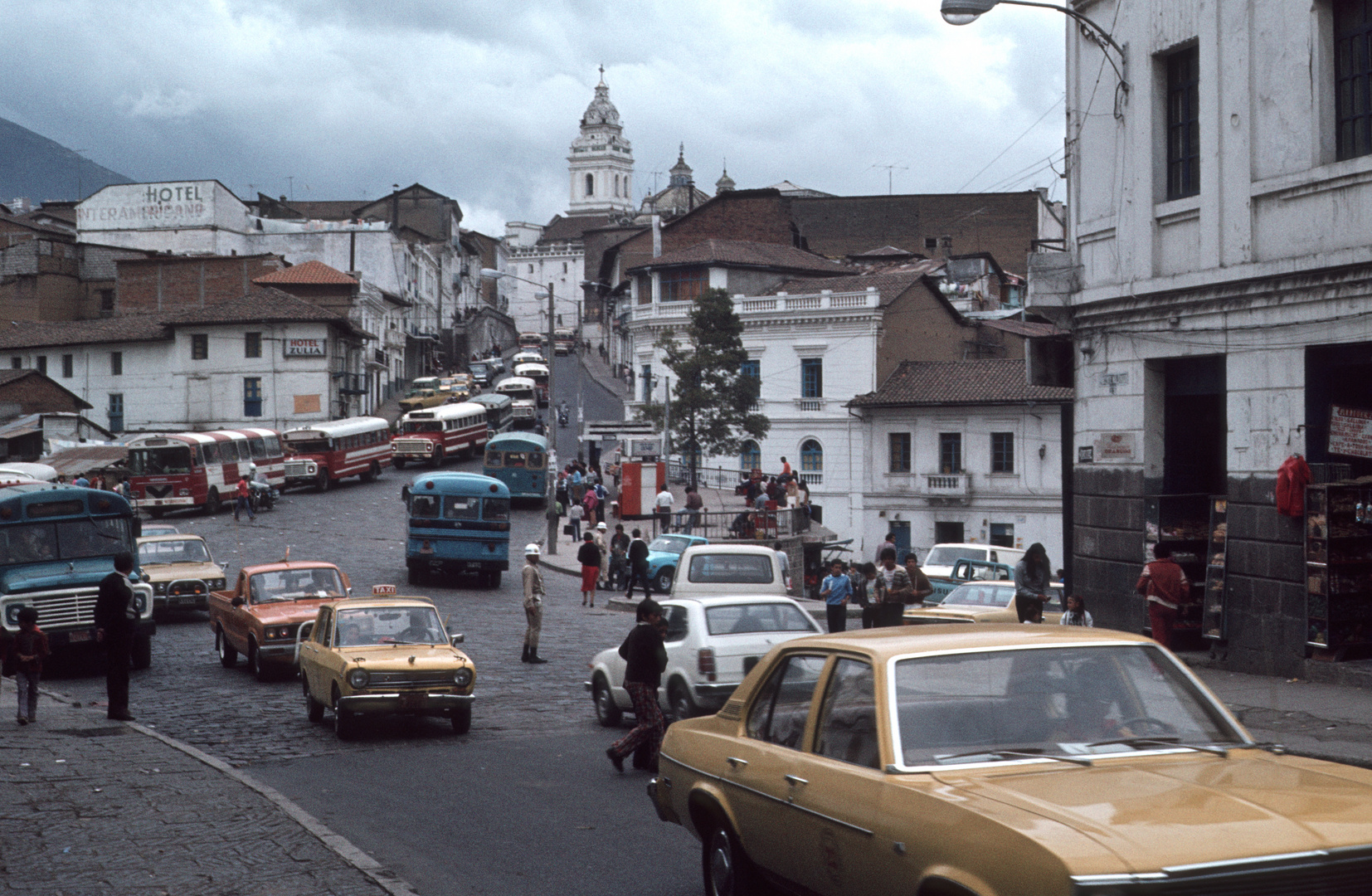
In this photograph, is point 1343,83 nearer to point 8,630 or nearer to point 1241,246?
point 1241,246

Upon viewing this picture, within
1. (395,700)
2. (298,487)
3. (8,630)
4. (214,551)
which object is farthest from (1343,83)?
(298,487)

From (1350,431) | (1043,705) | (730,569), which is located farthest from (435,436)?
(1043,705)

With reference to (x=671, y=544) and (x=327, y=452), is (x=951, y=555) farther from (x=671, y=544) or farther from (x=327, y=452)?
(x=327, y=452)

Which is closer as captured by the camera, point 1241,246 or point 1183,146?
point 1241,246

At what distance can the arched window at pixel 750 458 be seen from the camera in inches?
2413

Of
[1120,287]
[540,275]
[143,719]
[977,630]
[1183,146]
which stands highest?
[540,275]

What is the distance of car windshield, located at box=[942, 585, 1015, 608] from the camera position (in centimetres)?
2194

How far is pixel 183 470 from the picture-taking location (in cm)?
4488

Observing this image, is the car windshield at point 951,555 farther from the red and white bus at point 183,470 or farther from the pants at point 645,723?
the red and white bus at point 183,470

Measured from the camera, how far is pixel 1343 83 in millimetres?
14742

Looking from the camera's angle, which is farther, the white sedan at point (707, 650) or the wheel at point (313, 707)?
the wheel at point (313, 707)

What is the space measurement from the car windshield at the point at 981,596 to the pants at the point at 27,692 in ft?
43.4

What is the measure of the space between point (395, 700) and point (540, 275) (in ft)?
561

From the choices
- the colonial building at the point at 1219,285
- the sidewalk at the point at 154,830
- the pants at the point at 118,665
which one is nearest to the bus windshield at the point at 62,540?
the pants at the point at 118,665
